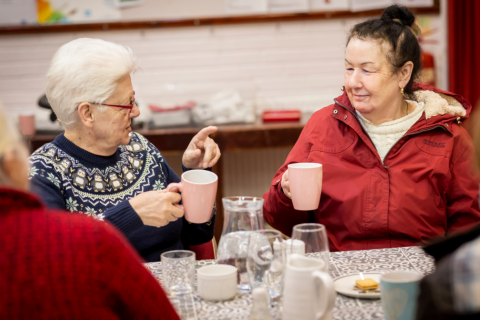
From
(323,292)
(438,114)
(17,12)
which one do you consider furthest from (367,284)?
(17,12)

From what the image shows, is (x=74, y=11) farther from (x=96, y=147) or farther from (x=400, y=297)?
(x=400, y=297)

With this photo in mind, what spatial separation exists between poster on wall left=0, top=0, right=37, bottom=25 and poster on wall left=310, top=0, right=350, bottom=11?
229cm

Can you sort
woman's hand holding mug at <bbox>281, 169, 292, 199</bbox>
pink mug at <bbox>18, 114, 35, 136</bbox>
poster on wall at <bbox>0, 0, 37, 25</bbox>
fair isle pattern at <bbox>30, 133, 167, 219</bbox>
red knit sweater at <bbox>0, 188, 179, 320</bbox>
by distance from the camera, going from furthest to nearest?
1. poster on wall at <bbox>0, 0, 37, 25</bbox>
2. pink mug at <bbox>18, 114, 35, 136</bbox>
3. woman's hand holding mug at <bbox>281, 169, 292, 199</bbox>
4. fair isle pattern at <bbox>30, 133, 167, 219</bbox>
5. red knit sweater at <bbox>0, 188, 179, 320</bbox>

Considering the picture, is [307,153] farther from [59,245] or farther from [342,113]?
[59,245]

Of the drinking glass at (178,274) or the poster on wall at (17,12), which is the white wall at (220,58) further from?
the drinking glass at (178,274)

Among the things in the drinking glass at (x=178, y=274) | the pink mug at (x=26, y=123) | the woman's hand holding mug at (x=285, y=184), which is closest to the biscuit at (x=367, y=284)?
the drinking glass at (x=178, y=274)

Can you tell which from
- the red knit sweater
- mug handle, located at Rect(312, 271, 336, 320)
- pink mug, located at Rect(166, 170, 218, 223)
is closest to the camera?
the red knit sweater

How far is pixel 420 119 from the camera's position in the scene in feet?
6.43

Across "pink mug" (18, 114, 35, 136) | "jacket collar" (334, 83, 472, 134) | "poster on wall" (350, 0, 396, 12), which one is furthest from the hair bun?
"pink mug" (18, 114, 35, 136)

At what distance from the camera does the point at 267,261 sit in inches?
50.6

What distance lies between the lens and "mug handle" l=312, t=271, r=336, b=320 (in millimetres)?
986

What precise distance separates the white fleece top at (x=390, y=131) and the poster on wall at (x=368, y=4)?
7.91ft

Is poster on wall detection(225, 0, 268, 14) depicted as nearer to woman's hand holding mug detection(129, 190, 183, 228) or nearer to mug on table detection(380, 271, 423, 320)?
woman's hand holding mug detection(129, 190, 183, 228)

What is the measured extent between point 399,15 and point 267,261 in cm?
125
